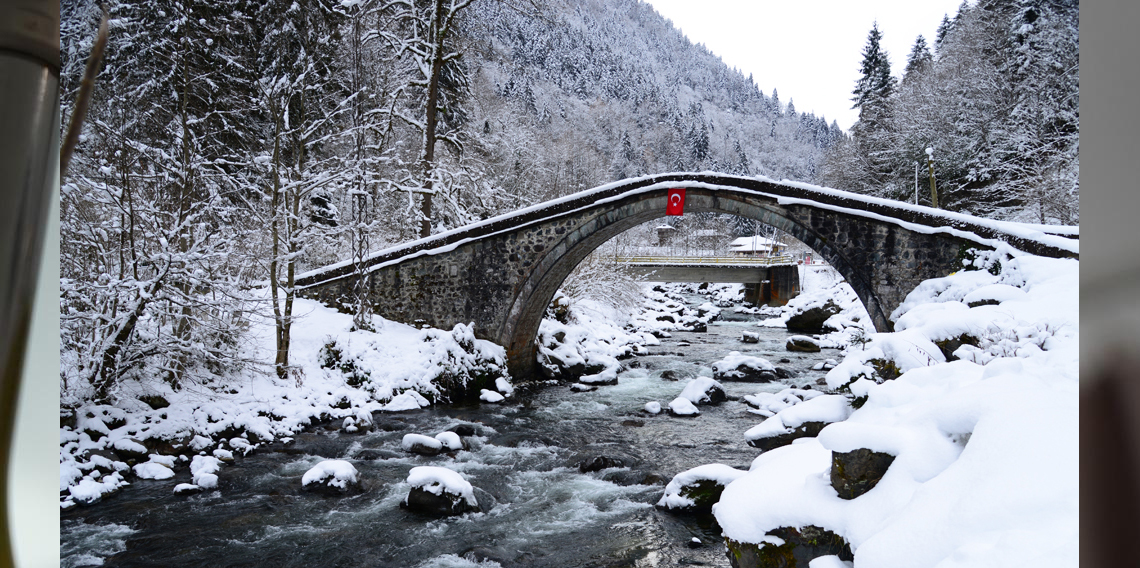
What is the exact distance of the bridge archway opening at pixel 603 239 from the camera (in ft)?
30.0

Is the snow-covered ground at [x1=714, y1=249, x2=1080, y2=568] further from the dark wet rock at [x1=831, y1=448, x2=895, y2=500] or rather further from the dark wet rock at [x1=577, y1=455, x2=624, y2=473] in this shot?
the dark wet rock at [x1=577, y1=455, x2=624, y2=473]

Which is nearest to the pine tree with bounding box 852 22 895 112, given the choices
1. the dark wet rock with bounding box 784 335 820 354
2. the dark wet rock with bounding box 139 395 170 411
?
the dark wet rock with bounding box 784 335 820 354

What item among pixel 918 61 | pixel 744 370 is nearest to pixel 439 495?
pixel 744 370

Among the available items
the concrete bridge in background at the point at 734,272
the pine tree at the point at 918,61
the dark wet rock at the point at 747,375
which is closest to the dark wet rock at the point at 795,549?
the dark wet rock at the point at 747,375

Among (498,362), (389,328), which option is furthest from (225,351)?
(498,362)

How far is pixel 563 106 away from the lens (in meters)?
55.9

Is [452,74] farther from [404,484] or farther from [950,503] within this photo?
[950,503]

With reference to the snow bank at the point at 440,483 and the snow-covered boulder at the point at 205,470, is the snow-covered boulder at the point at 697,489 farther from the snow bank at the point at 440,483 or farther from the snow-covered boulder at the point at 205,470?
the snow-covered boulder at the point at 205,470

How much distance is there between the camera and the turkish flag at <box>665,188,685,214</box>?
10.1 metres

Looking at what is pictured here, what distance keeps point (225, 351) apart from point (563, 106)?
51541mm

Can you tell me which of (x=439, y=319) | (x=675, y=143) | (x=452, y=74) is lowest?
(x=439, y=319)

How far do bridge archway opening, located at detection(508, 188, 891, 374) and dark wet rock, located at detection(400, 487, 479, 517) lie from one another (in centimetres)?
546

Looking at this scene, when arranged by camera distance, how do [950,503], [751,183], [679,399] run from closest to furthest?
[950,503]
[679,399]
[751,183]

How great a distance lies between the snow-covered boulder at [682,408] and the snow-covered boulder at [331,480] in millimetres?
4536
